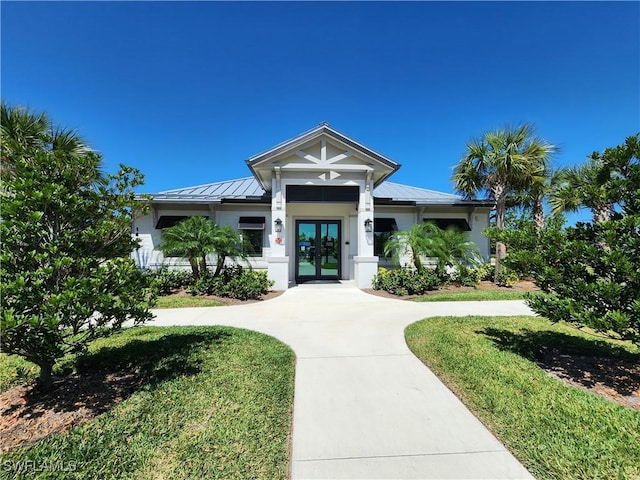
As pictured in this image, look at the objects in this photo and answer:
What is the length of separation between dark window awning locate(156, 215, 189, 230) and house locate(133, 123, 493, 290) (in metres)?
0.04

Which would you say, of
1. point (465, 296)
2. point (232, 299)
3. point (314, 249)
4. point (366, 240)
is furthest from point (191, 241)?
point (465, 296)

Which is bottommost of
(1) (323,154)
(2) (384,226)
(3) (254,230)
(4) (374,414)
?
(4) (374,414)

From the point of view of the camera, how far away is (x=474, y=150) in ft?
42.8

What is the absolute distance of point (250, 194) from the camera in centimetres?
1502

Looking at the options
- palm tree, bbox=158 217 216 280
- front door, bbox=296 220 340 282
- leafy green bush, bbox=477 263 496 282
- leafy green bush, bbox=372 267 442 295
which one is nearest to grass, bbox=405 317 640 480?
leafy green bush, bbox=372 267 442 295

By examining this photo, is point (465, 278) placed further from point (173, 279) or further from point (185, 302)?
point (173, 279)

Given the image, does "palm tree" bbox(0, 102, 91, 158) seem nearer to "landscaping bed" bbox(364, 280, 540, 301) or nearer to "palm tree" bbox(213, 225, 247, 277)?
"palm tree" bbox(213, 225, 247, 277)

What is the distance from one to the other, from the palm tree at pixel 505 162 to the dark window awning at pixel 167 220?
1377 cm

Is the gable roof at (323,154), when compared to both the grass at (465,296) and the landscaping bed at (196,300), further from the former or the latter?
the grass at (465,296)

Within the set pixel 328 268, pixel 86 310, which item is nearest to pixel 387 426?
pixel 86 310

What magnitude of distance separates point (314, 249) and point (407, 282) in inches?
192

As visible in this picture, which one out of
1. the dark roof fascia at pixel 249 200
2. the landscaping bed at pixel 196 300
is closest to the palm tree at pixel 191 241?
the landscaping bed at pixel 196 300

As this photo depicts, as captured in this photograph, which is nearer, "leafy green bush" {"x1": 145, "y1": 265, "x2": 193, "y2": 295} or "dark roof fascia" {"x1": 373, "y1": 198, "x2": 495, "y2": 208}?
"leafy green bush" {"x1": 145, "y1": 265, "x2": 193, "y2": 295}

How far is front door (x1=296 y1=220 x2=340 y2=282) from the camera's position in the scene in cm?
1354
